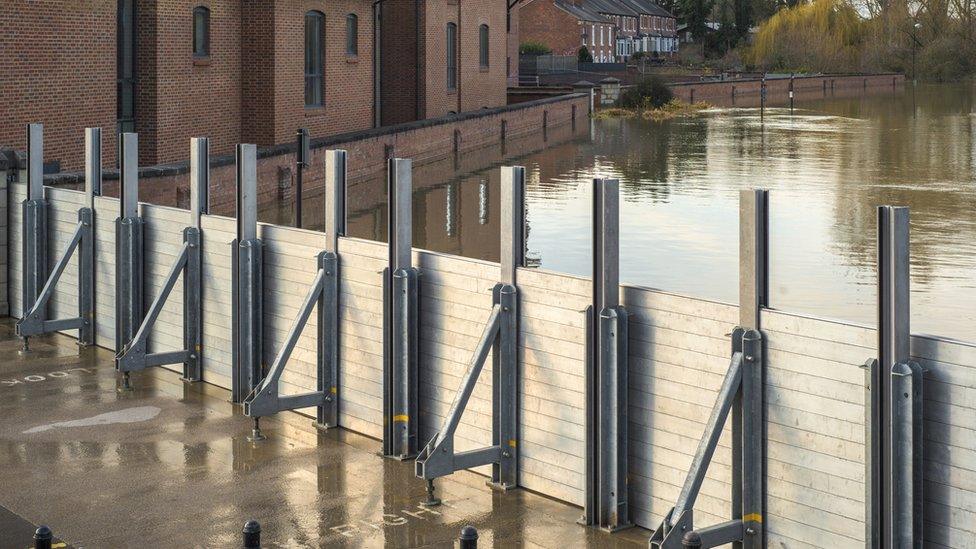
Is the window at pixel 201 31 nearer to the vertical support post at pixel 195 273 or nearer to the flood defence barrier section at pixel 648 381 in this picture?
the vertical support post at pixel 195 273

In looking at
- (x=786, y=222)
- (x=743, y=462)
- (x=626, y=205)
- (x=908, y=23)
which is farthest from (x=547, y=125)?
(x=908, y=23)

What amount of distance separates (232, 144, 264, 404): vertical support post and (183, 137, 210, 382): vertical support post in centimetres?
76

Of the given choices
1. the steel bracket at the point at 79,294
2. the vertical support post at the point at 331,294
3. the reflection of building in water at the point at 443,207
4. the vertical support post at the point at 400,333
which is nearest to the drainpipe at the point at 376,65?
the reflection of building in water at the point at 443,207

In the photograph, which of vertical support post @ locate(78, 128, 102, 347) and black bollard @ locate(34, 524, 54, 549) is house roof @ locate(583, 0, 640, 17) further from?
black bollard @ locate(34, 524, 54, 549)

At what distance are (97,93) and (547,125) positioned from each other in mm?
31626

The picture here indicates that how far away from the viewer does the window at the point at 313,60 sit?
1359 inches

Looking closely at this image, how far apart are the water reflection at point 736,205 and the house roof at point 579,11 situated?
44.6m

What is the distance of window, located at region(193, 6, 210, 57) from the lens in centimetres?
2966

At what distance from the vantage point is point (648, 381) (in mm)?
8633

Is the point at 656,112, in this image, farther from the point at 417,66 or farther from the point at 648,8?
the point at 648,8

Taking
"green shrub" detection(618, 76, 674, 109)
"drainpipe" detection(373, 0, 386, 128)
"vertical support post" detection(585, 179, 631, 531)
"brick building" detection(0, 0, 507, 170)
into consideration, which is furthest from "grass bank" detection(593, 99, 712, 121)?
"vertical support post" detection(585, 179, 631, 531)

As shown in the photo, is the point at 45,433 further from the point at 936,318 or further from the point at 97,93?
the point at 97,93

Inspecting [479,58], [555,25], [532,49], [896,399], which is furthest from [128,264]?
[555,25]

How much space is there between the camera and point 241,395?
11.9 m
